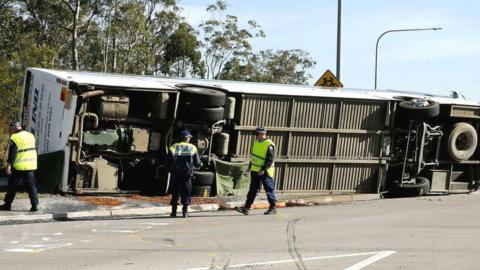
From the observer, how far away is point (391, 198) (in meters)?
16.5

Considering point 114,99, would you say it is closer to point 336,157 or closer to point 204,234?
point 204,234

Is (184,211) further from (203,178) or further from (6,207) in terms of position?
(6,207)

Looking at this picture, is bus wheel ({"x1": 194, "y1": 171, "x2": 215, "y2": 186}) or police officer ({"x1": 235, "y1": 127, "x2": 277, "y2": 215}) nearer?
police officer ({"x1": 235, "y1": 127, "x2": 277, "y2": 215})

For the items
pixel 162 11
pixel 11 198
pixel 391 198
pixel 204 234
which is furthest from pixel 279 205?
pixel 162 11

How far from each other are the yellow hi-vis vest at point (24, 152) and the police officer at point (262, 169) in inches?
153

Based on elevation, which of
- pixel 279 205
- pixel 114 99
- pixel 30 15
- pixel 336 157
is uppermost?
pixel 30 15

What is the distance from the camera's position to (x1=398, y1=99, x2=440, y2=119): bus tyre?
16.0 meters

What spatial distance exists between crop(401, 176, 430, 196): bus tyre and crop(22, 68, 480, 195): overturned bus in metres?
0.03

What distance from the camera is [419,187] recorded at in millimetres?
16516

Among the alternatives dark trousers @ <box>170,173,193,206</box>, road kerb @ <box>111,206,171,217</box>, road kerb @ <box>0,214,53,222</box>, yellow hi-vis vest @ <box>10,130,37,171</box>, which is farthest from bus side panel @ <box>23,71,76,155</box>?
dark trousers @ <box>170,173,193,206</box>

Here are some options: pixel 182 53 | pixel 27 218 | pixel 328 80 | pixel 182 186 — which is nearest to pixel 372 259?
pixel 182 186

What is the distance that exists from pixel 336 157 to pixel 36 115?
270 inches

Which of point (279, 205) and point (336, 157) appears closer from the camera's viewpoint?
point (279, 205)

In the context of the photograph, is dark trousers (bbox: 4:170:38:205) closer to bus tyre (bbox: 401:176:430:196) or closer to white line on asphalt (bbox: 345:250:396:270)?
white line on asphalt (bbox: 345:250:396:270)
